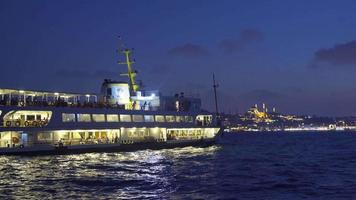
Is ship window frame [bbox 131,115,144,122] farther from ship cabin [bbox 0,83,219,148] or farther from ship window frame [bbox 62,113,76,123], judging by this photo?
ship window frame [bbox 62,113,76,123]

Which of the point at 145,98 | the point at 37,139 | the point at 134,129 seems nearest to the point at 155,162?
the point at 37,139

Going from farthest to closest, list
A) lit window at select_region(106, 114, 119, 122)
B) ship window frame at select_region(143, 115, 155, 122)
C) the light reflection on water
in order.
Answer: ship window frame at select_region(143, 115, 155, 122) < lit window at select_region(106, 114, 119, 122) < the light reflection on water

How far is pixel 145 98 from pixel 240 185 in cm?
4594

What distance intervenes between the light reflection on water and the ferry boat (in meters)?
5.61

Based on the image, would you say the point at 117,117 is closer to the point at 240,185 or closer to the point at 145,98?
the point at 145,98

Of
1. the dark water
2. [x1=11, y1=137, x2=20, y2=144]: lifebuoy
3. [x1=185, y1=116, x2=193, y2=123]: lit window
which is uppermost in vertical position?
[x1=185, y1=116, x2=193, y2=123]: lit window

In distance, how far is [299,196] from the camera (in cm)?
2672

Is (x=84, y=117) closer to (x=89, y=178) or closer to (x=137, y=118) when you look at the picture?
(x=137, y=118)

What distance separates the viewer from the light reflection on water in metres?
27.8

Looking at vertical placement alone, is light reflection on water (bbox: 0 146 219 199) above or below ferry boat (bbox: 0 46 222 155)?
below

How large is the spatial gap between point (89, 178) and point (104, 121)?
28.7m

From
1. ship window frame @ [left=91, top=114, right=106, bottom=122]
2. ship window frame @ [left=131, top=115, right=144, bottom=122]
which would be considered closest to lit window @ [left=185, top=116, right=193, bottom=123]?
ship window frame @ [left=131, top=115, right=144, bottom=122]

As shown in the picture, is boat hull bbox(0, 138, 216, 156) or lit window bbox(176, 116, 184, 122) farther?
lit window bbox(176, 116, 184, 122)

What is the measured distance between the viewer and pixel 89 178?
1342 inches
